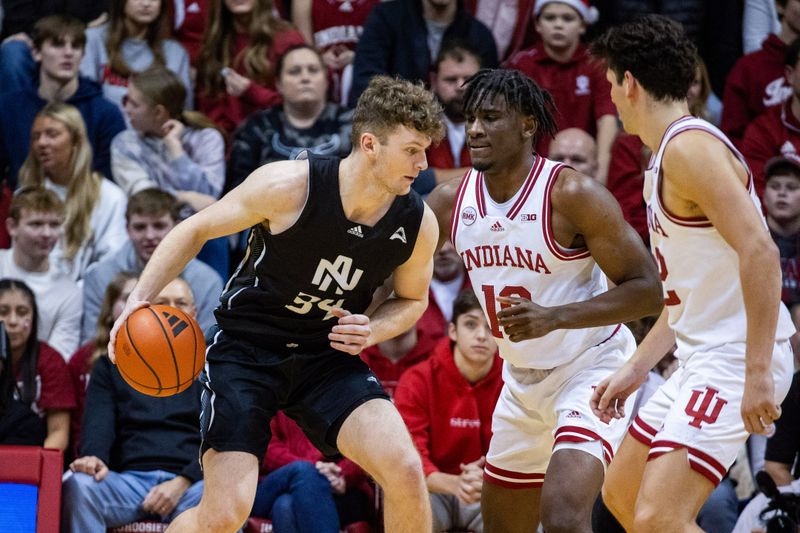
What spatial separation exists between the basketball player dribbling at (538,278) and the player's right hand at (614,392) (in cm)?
20

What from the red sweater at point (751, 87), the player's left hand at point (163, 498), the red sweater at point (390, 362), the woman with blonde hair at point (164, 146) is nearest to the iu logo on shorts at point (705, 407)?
the player's left hand at point (163, 498)

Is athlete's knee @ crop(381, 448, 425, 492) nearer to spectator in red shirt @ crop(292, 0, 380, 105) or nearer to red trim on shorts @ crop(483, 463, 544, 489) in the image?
red trim on shorts @ crop(483, 463, 544, 489)

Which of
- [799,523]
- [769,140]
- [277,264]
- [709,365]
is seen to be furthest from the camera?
[769,140]

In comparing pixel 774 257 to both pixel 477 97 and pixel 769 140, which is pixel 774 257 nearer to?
pixel 477 97

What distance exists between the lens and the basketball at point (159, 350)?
14.9 feet

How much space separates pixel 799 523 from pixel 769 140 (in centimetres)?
329

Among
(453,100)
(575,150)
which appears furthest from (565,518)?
(453,100)

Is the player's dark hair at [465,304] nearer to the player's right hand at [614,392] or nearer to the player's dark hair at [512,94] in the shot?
the player's dark hair at [512,94]

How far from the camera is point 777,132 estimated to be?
828 centimetres

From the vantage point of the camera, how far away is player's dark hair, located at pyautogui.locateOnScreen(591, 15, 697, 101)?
4.17m

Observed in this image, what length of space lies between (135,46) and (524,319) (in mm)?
5355

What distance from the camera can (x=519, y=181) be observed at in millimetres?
4980

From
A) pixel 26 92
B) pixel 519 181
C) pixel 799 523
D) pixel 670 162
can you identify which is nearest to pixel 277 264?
pixel 519 181

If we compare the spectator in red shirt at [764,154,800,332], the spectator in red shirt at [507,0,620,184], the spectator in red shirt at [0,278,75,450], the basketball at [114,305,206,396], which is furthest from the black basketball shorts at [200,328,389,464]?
the spectator in red shirt at [507,0,620,184]
